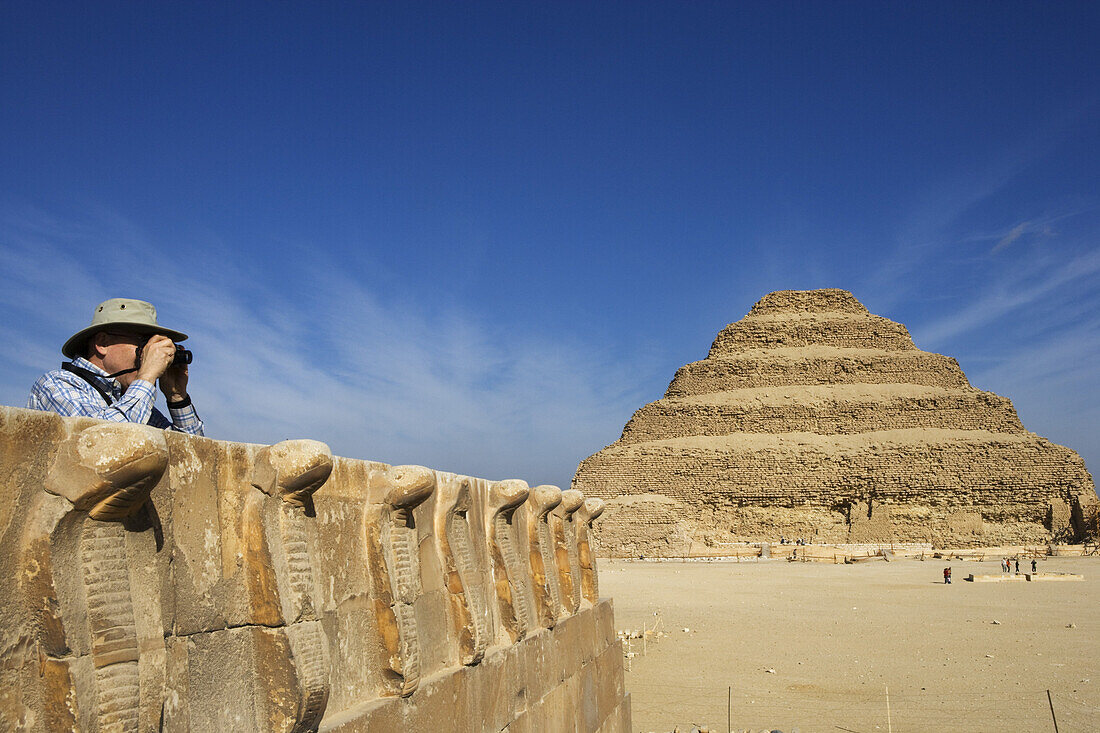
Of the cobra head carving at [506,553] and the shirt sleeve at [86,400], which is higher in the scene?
the shirt sleeve at [86,400]

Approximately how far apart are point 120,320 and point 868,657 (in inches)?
472

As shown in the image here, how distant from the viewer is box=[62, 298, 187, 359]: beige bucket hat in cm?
295

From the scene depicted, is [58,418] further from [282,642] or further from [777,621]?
[777,621]

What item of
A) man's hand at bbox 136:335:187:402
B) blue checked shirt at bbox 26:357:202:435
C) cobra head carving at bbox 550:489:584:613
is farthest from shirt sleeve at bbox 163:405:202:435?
cobra head carving at bbox 550:489:584:613

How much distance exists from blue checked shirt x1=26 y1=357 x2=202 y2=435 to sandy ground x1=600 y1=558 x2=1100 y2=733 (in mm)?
7002

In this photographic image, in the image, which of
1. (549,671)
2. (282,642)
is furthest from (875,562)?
(282,642)

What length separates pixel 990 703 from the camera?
9352 mm

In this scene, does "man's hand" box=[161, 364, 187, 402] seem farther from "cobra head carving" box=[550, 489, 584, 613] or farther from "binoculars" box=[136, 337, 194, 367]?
"cobra head carving" box=[550, 489, 584, 613]

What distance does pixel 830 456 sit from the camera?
196ft

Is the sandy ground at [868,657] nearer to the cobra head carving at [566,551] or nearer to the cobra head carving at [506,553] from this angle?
the cobra head carving at [566,551]

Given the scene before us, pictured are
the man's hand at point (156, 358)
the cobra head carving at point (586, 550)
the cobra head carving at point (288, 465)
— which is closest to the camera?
the cobra head carving at point (288, 465)

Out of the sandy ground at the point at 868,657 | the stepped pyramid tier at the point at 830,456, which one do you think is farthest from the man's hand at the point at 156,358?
the stepped pyramid tier at the point at 830,456

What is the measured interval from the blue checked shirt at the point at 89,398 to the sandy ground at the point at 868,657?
7002mm

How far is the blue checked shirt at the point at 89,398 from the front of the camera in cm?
265
